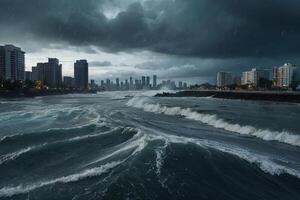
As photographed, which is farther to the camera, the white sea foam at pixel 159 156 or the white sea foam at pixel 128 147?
the white sea foam at pixel 128 147

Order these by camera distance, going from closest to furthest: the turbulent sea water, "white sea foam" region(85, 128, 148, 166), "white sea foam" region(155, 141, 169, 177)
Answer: the turbulent sea water
"white sea foam" region(155, 141, 169, 177)
"white sea foam" region(85, 128, 148, 166)

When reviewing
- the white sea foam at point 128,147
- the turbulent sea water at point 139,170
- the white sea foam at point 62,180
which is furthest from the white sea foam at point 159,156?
the white sea foam at point 62,180

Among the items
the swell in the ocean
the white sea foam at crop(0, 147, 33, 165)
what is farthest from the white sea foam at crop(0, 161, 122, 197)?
the white sea foam at crop(0, 147, 33, 165)

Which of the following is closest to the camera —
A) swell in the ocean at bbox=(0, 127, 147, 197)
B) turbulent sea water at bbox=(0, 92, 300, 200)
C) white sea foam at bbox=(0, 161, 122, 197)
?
turbulent sea water at bbox=(0, 92, 300, 200)

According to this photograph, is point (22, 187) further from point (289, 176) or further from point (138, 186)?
point (289, 176)

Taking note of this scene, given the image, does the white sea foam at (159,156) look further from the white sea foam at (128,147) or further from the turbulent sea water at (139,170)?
the white sea foam at (128,147)

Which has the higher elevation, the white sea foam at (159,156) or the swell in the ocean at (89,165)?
the white sea foam at (159,156)

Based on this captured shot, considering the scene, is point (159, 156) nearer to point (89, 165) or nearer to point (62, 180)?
point (89, 165)

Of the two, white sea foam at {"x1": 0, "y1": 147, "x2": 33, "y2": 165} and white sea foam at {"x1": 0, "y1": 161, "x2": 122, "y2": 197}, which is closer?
white sea foam at {"x1": 0, "y1": 161, "x2": 122, "y2": 197}

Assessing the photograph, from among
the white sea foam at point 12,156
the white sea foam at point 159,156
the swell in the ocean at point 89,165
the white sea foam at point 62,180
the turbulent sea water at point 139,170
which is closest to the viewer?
the turbulent sea water at point 139,170

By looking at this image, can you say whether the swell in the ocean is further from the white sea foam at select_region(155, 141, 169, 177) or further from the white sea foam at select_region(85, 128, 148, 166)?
the white sea foam at select_region(155, 141, 169, 177)

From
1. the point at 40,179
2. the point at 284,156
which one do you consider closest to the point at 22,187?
the point at 40,179
